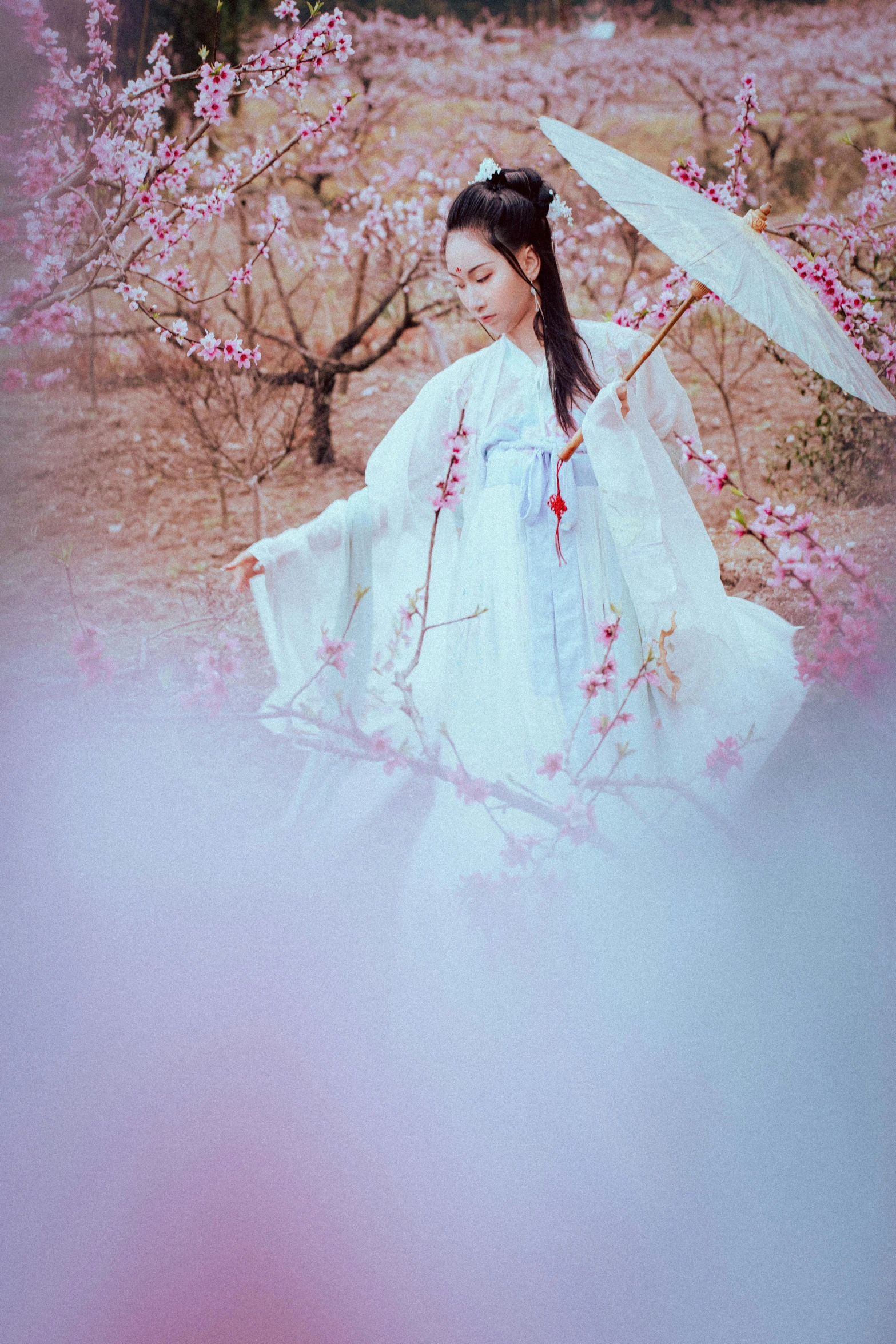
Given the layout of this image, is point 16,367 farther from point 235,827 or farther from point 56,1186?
point 56,1186

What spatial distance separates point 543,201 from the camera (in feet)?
4.93

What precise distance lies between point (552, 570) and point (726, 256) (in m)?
0.51

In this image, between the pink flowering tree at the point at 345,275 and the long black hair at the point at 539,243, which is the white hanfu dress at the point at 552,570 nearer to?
the long black hair at the point at 539,243

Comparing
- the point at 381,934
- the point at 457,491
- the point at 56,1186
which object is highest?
the point at 457,491

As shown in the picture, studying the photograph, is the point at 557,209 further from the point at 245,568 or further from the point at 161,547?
the point at 161,547

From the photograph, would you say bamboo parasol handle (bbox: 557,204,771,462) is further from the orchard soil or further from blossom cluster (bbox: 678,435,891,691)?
the orchard soil

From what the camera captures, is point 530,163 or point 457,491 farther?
point 530,163

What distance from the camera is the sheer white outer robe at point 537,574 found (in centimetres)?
153

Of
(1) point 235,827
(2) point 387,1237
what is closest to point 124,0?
(1) point 235,827

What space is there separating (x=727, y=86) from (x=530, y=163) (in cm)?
49

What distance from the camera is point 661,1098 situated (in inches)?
59.8

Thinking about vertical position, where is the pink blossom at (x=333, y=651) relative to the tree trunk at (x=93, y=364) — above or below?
below

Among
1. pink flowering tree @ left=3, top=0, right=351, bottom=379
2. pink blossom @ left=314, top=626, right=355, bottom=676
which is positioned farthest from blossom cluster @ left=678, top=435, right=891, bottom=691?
pink flowering tree @ left=3, top=0, right=351, bottom=379

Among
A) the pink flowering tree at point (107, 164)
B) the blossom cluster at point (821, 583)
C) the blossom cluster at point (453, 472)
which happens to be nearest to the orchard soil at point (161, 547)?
the blossom cluster at point (821, 583)
